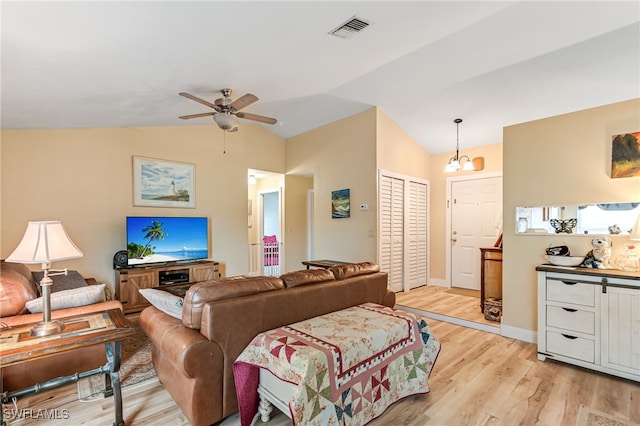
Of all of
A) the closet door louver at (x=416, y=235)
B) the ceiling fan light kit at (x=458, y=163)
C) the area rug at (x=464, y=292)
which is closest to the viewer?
the ceiling fan light kit at (x=458, y=163)

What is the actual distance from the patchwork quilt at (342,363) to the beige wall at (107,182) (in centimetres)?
360

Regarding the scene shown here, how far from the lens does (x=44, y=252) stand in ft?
6.02

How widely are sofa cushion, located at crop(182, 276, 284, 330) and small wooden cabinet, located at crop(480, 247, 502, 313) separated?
3.29 meters

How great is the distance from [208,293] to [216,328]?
0.21 m

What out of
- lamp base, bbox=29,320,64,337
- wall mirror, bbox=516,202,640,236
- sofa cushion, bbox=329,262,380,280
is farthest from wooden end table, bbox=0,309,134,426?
wall mirror, bbox=516,202,640,236

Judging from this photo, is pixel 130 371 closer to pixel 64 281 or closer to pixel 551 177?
pixel 64 281

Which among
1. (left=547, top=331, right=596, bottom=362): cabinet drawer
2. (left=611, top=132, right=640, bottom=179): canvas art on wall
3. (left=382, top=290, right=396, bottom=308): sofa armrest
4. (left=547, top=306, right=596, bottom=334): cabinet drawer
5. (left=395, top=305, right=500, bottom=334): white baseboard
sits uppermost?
(left=611, top=132, right=640, bottom=179): canvas art on wall

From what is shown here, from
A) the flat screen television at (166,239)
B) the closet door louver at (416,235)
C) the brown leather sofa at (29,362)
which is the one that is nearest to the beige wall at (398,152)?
the closet door louver at (416,235)

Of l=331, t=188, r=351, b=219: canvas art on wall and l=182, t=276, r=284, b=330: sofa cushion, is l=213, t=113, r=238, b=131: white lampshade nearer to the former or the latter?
l=182, t=276, r=284, b=330: sofa cushion

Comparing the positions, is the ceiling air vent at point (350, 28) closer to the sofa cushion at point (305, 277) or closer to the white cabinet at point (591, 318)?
the sofa cushion at point (305, 277)

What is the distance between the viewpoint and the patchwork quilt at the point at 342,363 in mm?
1589

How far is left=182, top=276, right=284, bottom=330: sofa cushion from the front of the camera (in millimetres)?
1854

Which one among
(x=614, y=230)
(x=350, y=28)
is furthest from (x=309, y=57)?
(x=614, y=230)

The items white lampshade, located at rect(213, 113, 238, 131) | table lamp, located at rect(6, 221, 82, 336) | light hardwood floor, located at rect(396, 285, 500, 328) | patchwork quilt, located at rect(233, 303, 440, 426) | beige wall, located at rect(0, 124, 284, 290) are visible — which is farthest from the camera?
light hardwood floor, located at rect(396, 285, 500, 328)
